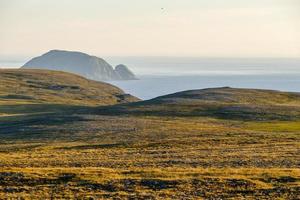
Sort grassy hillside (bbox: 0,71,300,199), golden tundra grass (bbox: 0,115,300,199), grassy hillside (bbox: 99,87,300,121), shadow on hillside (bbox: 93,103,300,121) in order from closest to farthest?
golden tundra grass (bbox: 0,115,300,199) < grassy hillside (bbox: 0,71,300,199) < shadow on hillside (bbox: 93,103,300,121) < grassy hillside (bbox: 99,87,300,121)

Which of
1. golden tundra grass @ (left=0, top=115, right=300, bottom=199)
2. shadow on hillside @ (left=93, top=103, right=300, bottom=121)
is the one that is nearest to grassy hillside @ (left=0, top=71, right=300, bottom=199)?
golden tundra grass @ (left=0, top=115, right=300, bottom=199)

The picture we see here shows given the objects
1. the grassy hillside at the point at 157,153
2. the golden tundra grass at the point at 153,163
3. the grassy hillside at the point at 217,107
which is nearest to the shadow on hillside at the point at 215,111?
the grassy hillside at the point at 217,107

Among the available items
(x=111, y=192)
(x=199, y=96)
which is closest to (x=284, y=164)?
(x=111, y=192)

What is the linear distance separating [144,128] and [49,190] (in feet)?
196

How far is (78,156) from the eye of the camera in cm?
6400

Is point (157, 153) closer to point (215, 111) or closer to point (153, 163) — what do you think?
point (153, 163)

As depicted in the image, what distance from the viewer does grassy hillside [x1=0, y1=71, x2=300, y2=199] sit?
41.6m

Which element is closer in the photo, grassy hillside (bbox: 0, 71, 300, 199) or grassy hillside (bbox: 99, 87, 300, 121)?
grassy hillside (bbox: 0, 71, 300, 199)

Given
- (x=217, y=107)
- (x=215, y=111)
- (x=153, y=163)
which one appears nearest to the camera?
(x=153, y=163)

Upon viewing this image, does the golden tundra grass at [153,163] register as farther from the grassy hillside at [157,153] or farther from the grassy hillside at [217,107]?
the grassy hillside at [217,107]

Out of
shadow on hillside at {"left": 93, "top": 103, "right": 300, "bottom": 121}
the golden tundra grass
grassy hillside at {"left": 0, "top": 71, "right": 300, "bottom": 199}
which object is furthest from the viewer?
shadow on hillside at {"left": 93, "top": 103, "right": 300, "bottom": 121}

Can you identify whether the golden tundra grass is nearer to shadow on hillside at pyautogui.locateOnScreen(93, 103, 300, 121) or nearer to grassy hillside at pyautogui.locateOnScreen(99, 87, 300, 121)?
shadow on hillside at pyautogui.locateOnScreen(93, 103, 300, 121)

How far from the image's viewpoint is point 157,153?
6681 cm

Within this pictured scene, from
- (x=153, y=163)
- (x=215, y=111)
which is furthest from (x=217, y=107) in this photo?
(x=153, y=163)
